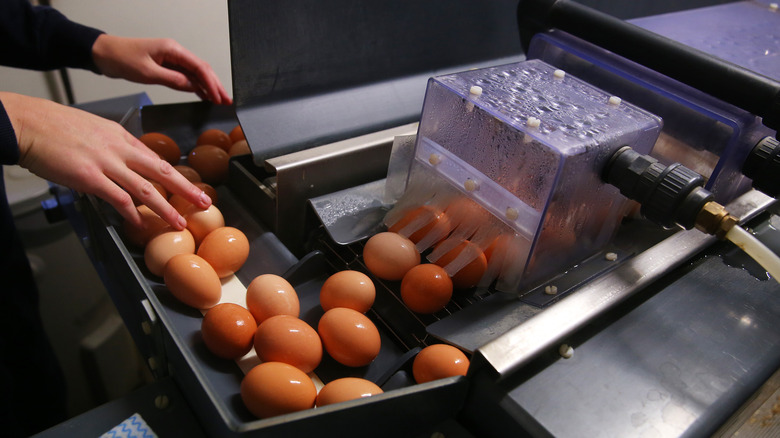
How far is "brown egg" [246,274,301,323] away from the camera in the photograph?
2.67 ft

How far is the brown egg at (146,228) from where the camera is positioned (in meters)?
0.89

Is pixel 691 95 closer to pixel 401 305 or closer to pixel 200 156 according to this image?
pixel 401 305

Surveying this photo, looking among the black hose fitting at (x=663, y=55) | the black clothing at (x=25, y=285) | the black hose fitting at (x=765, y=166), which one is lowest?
the black clothing at (x=25, y=285)

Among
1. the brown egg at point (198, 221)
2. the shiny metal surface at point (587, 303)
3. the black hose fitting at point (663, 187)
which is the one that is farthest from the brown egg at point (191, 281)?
the black hose fitting at point (663, 187)

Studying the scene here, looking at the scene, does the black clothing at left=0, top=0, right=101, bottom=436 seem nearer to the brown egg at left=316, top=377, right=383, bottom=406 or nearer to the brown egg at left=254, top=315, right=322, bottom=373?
the brown egg at left=254, top=315, right=322, bottom=373

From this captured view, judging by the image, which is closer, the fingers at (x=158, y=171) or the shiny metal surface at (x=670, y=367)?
the shiny metal surface at (x=670, y=367)

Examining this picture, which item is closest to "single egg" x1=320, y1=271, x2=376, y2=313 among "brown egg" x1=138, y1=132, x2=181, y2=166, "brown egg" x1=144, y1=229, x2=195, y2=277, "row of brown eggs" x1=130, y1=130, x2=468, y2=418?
"row of brown eggs" x1=130, y1=130, x2=468, y2=418

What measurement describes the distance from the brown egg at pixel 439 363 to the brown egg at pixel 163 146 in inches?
27.3

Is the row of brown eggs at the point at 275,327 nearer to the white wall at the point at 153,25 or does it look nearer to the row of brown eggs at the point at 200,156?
the row of brown eggs at the point at 200,156

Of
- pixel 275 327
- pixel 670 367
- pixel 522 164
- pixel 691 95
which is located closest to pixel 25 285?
pixel 275 327

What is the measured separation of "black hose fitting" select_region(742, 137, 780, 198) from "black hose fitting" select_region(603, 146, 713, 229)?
21 cm

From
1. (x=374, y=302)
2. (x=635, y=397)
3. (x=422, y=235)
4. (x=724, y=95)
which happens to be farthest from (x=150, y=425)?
(x=724, y=95)

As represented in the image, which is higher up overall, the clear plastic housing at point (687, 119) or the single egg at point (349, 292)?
the clear plastic housing at point (687, 119)

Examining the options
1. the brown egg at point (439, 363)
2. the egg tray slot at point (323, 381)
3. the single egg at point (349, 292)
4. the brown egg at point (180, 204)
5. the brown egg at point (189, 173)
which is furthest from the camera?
the brown egg at point (189, 173)
